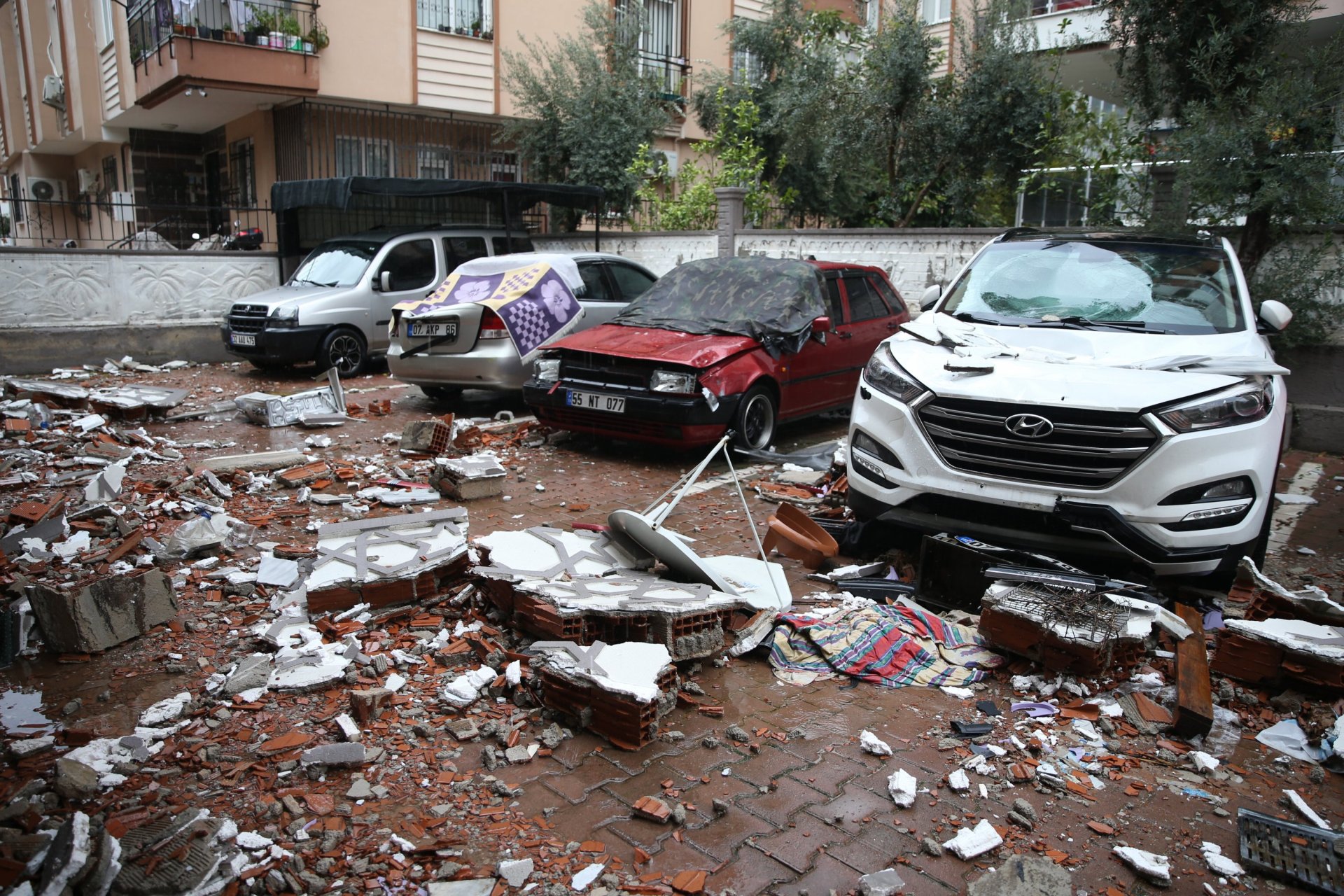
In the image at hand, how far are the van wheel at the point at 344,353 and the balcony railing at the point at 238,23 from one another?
24.0ft

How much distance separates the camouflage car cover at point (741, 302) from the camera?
8.05 metres

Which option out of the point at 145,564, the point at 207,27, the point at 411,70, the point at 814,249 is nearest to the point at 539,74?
the point at 411,70

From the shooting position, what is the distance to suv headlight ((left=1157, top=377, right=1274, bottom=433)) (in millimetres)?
4449

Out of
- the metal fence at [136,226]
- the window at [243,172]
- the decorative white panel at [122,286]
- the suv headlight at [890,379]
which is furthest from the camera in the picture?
the window at [243,172]

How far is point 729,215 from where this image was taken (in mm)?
14570

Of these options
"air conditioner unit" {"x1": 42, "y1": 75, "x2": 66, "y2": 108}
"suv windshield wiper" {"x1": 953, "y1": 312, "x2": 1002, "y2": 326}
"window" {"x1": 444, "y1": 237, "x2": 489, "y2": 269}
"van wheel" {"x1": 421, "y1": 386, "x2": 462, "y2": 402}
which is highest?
"air conditioner unit" {"x1": 42, "y1": 75, "x2": 66, "y2": 108}

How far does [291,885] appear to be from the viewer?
2646 millimetres

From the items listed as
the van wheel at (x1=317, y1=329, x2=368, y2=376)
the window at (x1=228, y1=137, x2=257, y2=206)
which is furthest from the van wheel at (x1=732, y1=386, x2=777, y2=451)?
the window at (x1=228, y1=137, x2=257, y2=206)

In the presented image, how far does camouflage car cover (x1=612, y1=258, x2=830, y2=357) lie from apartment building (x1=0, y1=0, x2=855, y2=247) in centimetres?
883

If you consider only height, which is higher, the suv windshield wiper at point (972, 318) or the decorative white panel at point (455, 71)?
the decorative white panel at point (455, 71)

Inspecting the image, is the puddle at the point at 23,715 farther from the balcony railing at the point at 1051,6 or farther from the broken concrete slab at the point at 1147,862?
the balcony railing at the point at 1051,6

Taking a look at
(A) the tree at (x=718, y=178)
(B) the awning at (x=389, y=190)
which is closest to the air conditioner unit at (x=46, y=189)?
(B) the awning at (x=389, y=190)

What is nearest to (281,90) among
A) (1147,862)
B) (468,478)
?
(468,478)

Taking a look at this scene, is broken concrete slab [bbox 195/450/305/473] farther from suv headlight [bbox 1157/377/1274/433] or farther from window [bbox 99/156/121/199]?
window [bbox 99/156/121/199]
